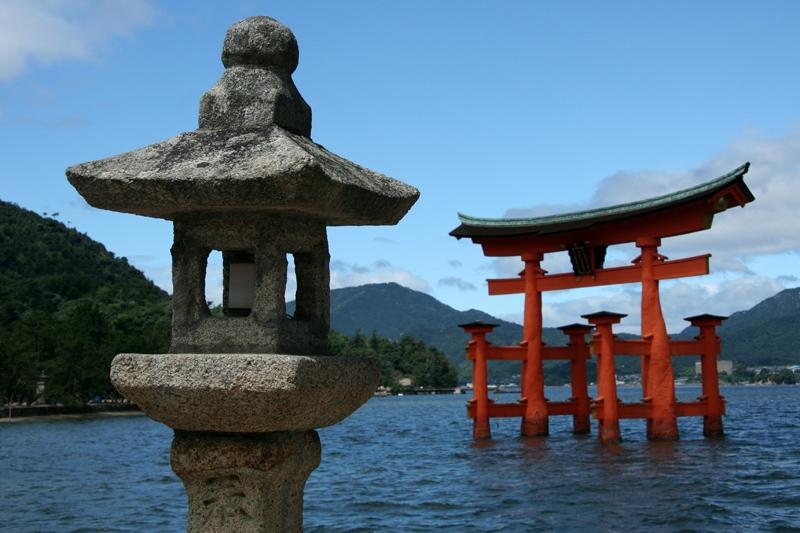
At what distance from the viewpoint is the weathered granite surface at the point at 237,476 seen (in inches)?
183

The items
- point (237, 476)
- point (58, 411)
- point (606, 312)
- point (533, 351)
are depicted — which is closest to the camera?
point (237, 476)

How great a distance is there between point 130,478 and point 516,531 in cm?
1171

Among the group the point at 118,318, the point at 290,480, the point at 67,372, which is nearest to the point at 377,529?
the point at 290,480

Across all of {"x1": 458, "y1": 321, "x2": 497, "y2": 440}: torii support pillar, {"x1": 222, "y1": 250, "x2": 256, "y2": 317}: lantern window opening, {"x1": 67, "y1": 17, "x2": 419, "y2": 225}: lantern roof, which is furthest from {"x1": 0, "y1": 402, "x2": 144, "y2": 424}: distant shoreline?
{"x1": 67, "y1": 17, "x2": 419, "y2": 225}: lantern roof

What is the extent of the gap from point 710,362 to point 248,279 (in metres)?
23.2

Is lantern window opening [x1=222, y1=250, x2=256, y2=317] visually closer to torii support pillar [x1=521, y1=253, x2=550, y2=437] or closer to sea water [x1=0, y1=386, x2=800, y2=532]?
sea water [x1=0, y1=386, x2=800, y2=532]

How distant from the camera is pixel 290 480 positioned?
486 cm

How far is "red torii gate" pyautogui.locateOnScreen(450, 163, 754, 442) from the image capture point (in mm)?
23203

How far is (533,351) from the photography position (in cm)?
2656

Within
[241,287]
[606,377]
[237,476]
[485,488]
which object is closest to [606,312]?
[606,377]

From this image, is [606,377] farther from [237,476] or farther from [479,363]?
[237,476]

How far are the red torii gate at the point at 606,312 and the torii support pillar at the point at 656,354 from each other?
0.03 meters

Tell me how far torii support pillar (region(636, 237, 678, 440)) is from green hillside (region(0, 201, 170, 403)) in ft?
116

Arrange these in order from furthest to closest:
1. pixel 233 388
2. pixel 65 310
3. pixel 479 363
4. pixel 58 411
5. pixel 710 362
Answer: pixel 65 310
pixel 58 411
pixel 479 363
pixel 710 362
pixel 233 388
